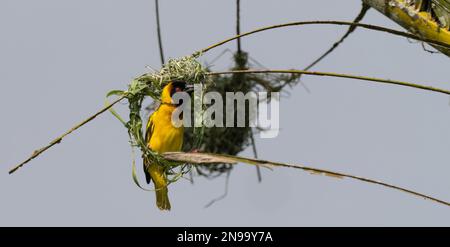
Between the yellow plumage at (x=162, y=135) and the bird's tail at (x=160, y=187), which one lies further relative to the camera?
the yellow plumage at (x=162, y=135)

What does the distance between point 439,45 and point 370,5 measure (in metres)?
0.42

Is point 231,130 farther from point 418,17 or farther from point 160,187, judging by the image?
point 418,17

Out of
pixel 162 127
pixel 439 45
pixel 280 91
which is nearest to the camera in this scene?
pixel 439 45

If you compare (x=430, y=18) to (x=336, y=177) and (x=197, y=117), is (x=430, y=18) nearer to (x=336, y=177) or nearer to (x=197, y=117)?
(x=336, y=177)

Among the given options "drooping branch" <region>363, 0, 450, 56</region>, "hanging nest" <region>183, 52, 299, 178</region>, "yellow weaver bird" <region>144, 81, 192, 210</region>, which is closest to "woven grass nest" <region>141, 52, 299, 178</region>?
"hanging nest" <region>183, 52, 299, 178</region>

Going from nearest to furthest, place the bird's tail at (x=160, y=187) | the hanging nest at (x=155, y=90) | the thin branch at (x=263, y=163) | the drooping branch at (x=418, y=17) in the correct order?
the thin branch at (x=263, y=163) → the drooping branch at (x=418, y=17) → the hanging nest at (x=155, y=90) → the bird's tail at (x=160, y=187)

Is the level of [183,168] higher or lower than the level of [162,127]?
lower

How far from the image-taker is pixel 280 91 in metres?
4.53

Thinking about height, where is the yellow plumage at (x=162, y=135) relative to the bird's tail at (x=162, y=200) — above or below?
above

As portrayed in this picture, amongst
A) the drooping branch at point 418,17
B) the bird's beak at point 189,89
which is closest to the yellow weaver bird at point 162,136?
the bird's beak at point 189,89

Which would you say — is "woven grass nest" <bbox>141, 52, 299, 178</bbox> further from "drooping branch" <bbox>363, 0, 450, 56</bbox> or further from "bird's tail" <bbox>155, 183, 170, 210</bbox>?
"drooping branch" <bbox>363, 0, 450, 56</bbox>

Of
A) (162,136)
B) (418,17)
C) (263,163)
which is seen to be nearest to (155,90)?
(162,136)

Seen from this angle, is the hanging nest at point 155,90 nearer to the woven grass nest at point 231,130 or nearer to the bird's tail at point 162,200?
the bird's tail at point 162,200

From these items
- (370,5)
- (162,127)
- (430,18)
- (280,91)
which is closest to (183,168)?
(162,127)
